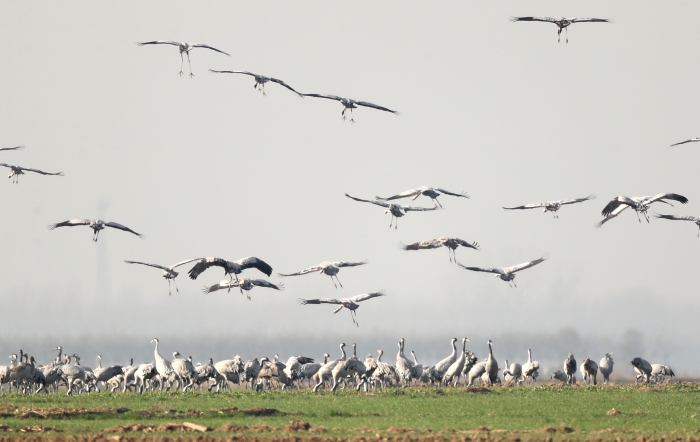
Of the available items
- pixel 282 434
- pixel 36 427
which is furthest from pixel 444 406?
pixel 36 427

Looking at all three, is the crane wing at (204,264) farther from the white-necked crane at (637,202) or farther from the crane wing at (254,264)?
the white-necked crane at (637,202)

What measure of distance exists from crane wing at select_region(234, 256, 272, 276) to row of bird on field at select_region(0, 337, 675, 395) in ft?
12.3

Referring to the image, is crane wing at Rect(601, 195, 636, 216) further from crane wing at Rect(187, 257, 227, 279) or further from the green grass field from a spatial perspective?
crane wing at Rect(187, 257, 227, 279)

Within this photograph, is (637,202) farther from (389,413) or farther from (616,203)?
(389,413)

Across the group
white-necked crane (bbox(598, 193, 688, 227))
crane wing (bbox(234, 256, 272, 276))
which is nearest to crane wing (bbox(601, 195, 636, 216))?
white-necked crane (bbox(598, 193, 688, 227))

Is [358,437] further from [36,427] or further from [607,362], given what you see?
[607,362]

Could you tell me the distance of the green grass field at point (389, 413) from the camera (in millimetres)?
27812

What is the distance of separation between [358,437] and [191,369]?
60.6ft

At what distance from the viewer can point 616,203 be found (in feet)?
141

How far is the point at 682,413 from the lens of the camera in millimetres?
33094

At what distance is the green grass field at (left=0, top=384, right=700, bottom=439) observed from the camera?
27812mm

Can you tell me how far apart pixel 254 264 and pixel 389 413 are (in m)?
14.8

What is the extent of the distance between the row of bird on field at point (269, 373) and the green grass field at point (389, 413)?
12.2ft

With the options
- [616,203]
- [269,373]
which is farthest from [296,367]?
[616,203]
